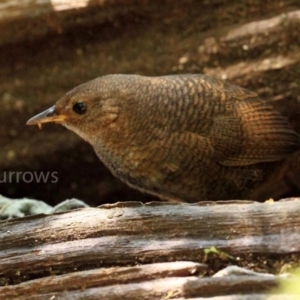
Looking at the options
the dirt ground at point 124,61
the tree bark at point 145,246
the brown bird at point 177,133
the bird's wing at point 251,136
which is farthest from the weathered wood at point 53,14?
the tree bark at point 145,246

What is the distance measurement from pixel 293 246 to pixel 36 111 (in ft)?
6.62

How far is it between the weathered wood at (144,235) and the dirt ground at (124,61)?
1373 mm

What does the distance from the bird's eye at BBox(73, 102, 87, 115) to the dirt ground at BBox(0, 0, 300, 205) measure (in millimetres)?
709

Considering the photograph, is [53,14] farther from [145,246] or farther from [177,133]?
[145,246]

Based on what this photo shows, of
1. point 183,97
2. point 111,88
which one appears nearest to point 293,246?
point 183,97

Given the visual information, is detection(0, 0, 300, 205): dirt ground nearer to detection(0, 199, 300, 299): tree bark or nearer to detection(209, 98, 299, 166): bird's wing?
detection(209, 98, 299, 166): bird's wing

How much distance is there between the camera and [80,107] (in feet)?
8.59

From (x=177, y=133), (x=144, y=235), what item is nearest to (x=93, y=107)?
(x=177, y=133)

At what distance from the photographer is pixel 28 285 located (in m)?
1.87

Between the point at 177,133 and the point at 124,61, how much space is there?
0.92 m

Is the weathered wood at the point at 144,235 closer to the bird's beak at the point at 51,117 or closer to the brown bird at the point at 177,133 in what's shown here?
the brown bird at the point at 177,133

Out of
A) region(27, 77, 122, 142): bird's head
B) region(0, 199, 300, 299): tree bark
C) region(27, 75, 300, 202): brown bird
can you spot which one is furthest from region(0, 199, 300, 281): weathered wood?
region(27, 77, 122, 142): bird's head

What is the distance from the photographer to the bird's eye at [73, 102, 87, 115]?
2.61 m

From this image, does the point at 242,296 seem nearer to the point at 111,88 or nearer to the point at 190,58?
the point at 111,88
